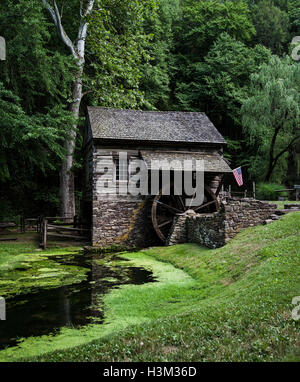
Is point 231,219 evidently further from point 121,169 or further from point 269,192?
point 269,192

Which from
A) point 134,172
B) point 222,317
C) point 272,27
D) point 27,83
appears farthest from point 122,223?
point 272,27

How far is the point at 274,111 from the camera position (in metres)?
22.1

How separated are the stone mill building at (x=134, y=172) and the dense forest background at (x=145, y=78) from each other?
179cm

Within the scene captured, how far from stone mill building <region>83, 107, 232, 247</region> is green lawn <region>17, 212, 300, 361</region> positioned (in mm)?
6724

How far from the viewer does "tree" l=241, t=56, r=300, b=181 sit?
71.8ft

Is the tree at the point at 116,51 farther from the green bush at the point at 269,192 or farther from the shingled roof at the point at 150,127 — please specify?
the green bush at the point at 269,192

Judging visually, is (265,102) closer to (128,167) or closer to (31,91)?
(128,167)

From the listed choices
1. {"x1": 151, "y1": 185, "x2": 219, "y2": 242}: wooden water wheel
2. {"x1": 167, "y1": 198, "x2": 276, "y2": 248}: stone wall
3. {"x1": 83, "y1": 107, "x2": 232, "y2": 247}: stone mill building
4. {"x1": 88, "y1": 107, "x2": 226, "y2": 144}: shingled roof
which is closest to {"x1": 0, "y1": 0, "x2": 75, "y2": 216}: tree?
{"x1": 88, "y1": 107, "x2": 226, "y2": 144}: shingled roof

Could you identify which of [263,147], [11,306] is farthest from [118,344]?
[263,147]

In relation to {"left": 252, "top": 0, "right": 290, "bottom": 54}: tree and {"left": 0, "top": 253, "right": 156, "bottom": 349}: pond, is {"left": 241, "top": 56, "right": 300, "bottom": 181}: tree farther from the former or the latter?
{"left": 0, "top": 253, "right": 156, "bottom": 349}: pond

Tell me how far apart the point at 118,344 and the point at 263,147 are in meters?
22.7

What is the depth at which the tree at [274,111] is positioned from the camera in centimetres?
2188

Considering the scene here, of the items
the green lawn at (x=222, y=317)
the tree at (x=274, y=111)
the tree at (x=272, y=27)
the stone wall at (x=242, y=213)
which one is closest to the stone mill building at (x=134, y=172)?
the stone wall at (x=242, y=213)
